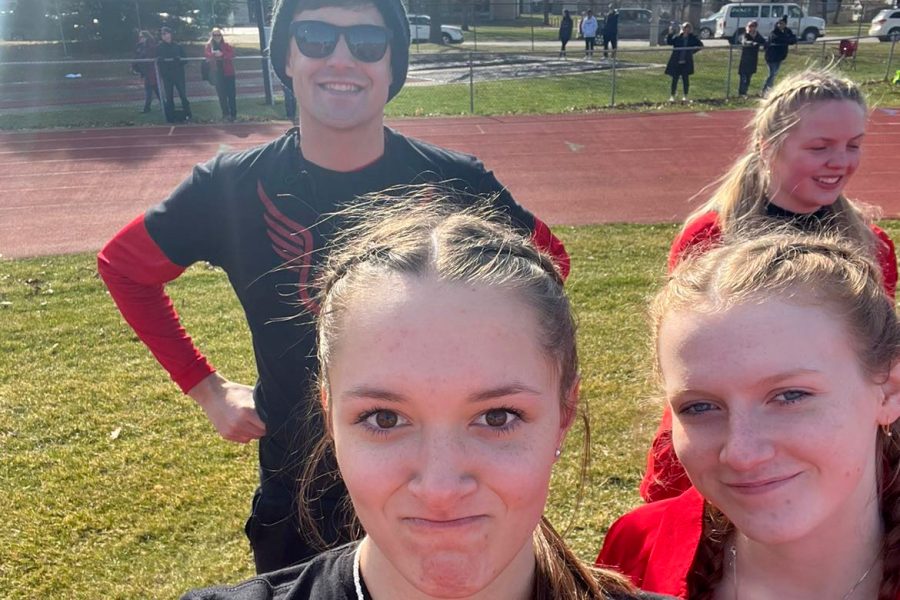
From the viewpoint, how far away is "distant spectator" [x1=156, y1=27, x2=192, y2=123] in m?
17.6

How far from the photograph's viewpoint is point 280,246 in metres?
2.19

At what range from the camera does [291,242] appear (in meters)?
2.18

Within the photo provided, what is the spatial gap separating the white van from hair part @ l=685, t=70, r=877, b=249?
3493 centimetres

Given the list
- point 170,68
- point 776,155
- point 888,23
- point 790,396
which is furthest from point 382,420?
point 888,23

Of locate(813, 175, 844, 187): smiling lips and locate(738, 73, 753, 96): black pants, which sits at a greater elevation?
locate(738, 73, 753, 96): black pants

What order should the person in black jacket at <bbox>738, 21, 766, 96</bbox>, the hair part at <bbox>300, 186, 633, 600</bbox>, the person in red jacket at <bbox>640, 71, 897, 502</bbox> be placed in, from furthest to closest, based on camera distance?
the person in black jacket at <bbox>738, 21, 766, 96</bbox>, the person in red jacket at <bbox>640, 71, 897, 502</bbox>, the hair part at <bbox>300, 186, 633, 600</bbox>

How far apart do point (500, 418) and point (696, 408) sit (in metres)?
0.54

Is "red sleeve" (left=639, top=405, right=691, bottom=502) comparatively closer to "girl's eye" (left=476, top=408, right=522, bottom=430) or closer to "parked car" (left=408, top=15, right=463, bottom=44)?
"girl's eye" (left=476, top=408, right=522, bottom=430)

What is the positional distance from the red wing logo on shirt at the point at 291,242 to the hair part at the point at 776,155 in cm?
182

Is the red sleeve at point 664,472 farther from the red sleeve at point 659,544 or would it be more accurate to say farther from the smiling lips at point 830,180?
the smiling lips at point 830,180

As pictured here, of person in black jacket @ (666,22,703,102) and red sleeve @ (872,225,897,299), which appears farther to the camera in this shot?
person in black jacket @ (666,22,703,102)

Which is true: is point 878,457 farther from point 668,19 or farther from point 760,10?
point 668,19

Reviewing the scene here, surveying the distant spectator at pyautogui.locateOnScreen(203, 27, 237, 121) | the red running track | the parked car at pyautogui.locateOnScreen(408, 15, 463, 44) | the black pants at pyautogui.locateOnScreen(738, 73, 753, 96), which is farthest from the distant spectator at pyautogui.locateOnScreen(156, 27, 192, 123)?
the parked car at pyautogui.locateOnScreen(408, 15, 463, 44)

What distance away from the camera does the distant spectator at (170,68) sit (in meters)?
17.6
